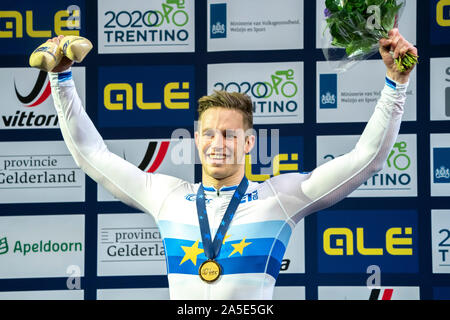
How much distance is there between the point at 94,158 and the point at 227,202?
53cm

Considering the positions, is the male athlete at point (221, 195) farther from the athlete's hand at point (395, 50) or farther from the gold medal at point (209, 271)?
the athlete's hand at point (395, 50)

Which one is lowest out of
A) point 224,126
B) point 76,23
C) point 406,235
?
point 406,235

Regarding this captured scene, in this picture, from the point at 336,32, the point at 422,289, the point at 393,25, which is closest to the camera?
the point at 393,25

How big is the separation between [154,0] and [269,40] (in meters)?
0.77

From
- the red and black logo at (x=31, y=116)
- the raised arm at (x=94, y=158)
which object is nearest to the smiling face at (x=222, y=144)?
the raised arm at (x=94, y=158)

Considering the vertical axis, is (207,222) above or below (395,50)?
below

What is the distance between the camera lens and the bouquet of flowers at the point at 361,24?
96.5 inches

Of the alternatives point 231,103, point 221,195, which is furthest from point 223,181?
point 231,103

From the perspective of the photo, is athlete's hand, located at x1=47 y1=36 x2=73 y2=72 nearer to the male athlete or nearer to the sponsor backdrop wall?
the male athlete

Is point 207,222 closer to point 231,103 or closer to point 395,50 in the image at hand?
point 231,103

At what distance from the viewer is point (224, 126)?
276 cm

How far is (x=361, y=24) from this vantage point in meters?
2.54
